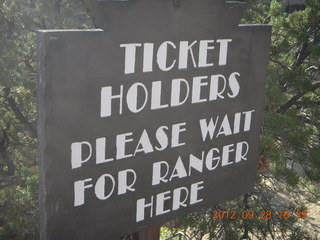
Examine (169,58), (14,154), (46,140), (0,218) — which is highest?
(169,58)

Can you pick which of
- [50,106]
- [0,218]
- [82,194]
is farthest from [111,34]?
[0,218]

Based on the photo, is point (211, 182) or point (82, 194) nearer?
point (82, 194)

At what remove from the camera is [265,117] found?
12.3 ft

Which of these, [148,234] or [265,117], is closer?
[148,234]

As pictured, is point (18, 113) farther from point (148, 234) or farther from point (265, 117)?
point (148, 234)

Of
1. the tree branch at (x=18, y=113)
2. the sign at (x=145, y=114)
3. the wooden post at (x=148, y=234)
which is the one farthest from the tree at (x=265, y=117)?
the wooden post at (x=148, y=234)

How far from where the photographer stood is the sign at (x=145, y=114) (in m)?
1.68

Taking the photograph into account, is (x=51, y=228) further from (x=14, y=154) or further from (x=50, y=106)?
(x=14, y=154)

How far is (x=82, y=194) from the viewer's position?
6.03 feet

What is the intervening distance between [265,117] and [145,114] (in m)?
2.07

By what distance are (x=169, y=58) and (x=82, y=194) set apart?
0.74 metres

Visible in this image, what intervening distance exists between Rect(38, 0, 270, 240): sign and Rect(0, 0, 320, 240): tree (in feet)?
4.68
